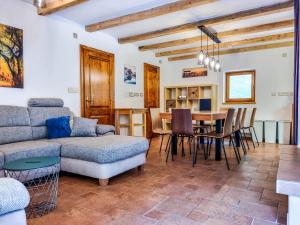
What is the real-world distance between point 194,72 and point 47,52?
4281 mm

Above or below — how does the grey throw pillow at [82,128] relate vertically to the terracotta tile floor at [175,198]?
above

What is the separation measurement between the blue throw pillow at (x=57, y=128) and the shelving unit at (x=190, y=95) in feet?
12.5

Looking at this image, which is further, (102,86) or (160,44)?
(160,44)

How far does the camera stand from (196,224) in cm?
177

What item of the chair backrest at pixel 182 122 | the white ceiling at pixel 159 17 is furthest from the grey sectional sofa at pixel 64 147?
the white ceiling at pixel 159 17

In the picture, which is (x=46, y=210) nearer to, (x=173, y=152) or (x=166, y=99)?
(x=173, y=152)

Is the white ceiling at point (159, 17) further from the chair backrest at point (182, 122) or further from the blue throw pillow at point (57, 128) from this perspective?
the blue throw pillow at point (57, 128)

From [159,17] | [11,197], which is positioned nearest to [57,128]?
[11,197]

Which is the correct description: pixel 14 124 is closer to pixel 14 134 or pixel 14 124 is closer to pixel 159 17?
pixel 14 134

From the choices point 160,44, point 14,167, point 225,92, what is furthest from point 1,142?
point 225,92

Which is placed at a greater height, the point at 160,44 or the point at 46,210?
the point at 160,44

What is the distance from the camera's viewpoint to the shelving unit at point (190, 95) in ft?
21.3

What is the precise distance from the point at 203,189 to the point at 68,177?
1.67 metres

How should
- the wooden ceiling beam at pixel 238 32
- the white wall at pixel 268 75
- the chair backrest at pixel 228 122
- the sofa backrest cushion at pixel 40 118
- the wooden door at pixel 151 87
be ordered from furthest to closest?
the wooden door at pixel 151 87, the white wall at pixel 268 75, the wooden ceiling beam at pixel 238 32, the chair backrest at pixel 228 122, the sofa backrest cushion at pixel 40 118
